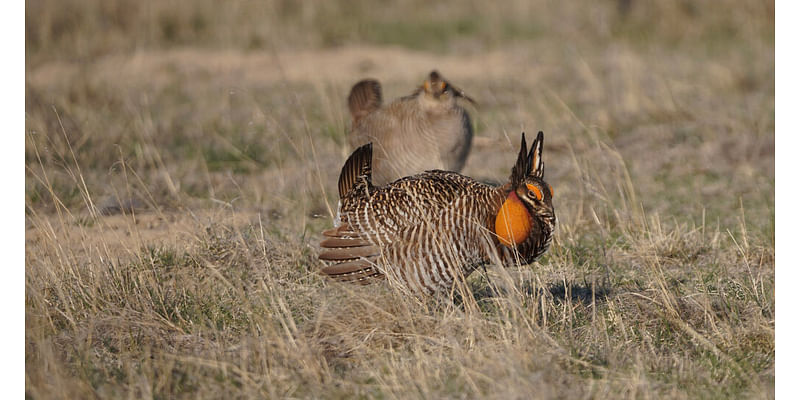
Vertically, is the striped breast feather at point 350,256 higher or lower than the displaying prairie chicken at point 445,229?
lower

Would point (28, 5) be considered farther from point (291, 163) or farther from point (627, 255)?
point (627, 255)

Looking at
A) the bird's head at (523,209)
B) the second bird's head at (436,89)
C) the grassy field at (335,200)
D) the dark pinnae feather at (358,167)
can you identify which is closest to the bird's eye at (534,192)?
the bird's head at (523,209)

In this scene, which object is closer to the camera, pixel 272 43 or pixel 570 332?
pixel 570 332

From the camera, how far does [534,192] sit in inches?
146

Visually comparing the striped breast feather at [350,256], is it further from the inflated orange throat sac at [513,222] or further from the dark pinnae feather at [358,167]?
the inflated orange throat sac at [513,222]

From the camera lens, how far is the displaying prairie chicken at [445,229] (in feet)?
12.1

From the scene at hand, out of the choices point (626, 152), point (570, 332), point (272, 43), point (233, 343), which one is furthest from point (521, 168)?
point (272, 43)

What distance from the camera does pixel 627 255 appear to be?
4969mm

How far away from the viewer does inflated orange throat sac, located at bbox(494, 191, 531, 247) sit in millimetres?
3693

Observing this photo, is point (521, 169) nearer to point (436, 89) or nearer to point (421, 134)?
point (421, 134)

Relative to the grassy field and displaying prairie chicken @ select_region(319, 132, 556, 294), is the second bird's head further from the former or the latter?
displaying prairie chicken @ select_region(319, 132, 556, 294)

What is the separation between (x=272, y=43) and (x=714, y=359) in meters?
8.33

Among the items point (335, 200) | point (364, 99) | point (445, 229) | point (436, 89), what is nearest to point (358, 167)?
point (445, 229)

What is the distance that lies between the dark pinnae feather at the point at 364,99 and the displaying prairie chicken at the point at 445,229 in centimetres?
221
